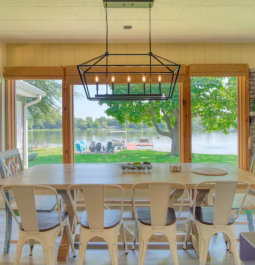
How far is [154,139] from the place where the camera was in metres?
3.67

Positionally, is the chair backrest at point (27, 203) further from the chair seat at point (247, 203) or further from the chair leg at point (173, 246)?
the chair seat at point (247, 203)

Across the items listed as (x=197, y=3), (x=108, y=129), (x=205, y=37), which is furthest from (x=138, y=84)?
(x=197, y=3)

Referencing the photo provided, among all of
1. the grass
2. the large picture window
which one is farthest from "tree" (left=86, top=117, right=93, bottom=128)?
the large picture window

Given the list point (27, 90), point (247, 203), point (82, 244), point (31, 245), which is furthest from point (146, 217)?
point (27, 90)

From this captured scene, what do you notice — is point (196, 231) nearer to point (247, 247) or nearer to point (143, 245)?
point (143, 245)

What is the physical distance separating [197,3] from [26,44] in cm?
261

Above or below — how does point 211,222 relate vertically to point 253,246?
below

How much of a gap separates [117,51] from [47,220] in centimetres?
263

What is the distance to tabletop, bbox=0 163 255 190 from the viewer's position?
6.50ft

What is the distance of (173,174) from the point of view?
228 cm

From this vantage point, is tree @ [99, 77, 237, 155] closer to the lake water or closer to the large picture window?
the large picture window

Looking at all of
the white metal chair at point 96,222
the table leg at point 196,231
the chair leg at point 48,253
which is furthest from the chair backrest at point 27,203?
the table leg at point 196,231

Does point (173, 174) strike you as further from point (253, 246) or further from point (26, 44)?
point (26, 44)

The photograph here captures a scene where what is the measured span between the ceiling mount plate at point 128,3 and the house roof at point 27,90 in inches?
74.4
